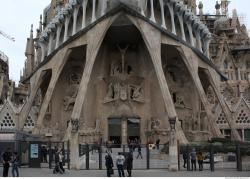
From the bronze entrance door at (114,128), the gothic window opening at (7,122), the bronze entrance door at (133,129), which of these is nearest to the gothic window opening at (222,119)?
the bronze entrance door at (133,129)

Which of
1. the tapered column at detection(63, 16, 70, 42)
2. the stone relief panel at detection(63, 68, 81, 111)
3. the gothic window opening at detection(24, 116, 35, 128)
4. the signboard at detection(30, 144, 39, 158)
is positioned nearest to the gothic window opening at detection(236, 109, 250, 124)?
the stone relief panel at detection(63, 68, 81, 111)

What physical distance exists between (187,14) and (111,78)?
10.3m

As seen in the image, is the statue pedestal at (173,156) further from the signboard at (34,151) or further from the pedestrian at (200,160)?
the signboard at (34,151)

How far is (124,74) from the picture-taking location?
4462 cm

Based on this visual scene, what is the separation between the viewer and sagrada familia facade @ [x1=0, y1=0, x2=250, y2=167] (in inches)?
1612

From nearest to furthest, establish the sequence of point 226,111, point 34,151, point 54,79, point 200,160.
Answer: point 200,160
point 34,151
point 54,79
point 226,111

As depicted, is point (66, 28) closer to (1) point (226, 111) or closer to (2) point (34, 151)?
(1) point (226, 111)

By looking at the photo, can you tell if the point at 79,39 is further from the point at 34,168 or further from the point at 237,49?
the point at 237,49

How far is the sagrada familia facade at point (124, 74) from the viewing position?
40.9 m

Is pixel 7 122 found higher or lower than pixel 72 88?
lower

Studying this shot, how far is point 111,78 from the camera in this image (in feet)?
146

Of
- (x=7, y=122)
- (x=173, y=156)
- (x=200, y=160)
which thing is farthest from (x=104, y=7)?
(x=200, y=160)

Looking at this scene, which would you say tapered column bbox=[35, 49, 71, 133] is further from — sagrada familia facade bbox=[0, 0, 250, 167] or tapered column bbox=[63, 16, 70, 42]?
tapered column bbox=[63, 16, 70, 42]

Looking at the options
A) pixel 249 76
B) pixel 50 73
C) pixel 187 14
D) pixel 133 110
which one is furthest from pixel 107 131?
pixel 249 76
